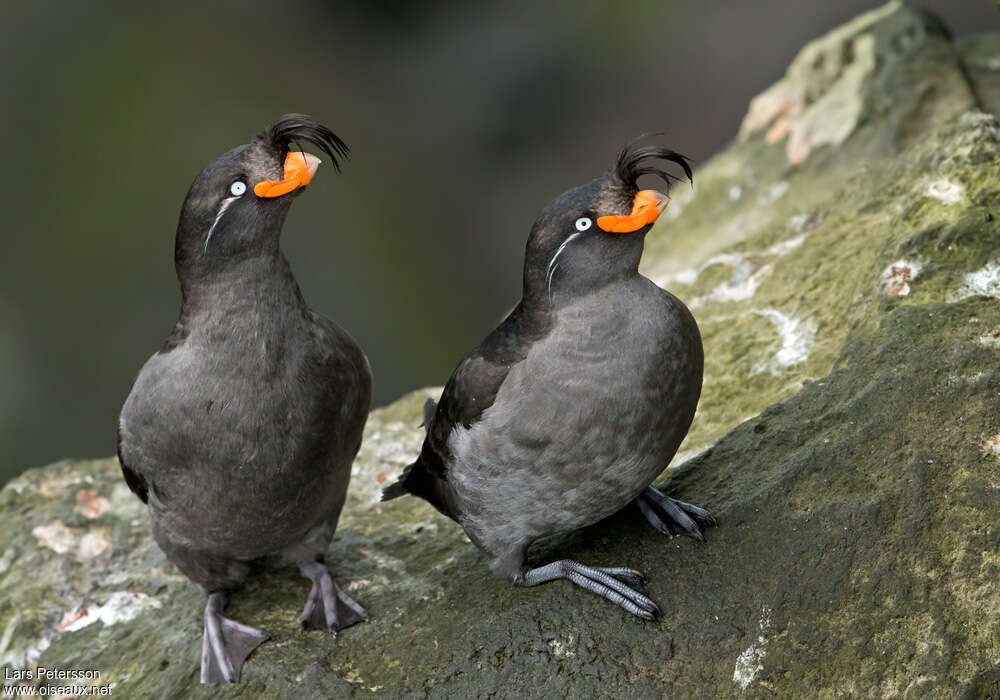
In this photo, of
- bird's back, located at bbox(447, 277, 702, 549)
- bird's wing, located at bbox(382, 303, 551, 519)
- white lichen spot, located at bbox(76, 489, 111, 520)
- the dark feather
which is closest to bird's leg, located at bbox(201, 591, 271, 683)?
bird's wing, located at bbox(382, 303, 551, 519)

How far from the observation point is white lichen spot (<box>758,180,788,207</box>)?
6.57 m

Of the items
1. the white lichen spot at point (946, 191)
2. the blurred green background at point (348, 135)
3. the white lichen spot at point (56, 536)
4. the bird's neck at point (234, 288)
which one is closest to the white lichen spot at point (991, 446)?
the white lichen spot at point (946, 191)

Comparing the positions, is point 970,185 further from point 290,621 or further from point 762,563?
point 290,621

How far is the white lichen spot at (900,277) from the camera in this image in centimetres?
448

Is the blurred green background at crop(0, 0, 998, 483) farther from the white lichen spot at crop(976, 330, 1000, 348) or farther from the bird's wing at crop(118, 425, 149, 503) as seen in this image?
the white lichen spot at crop(976, 330, 1000, 348)

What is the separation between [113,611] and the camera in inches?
202

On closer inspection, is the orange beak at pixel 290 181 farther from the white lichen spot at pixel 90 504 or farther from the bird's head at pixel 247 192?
the white lichen spot at pixel 90 504

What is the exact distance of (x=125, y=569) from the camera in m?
5.41

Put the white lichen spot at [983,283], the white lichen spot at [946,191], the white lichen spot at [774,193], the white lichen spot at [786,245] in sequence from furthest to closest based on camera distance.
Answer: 1. the white lichen spot at [774,193]
2. the white lichen spot at [786,245]
3. the white lichen spot at [946,191]
4. the white lichen spot at [983,283]

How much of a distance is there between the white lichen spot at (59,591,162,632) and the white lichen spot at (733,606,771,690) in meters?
2.78

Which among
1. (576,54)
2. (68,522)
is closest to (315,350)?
(68,522)

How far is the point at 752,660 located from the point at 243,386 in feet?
6.81

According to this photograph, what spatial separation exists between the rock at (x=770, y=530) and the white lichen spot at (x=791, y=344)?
2cm

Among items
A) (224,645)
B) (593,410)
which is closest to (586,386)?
(593,410)
